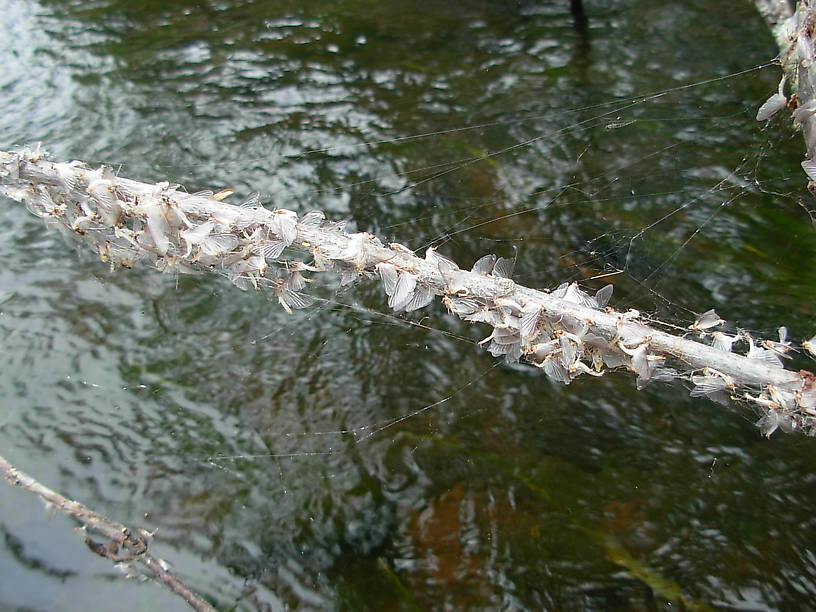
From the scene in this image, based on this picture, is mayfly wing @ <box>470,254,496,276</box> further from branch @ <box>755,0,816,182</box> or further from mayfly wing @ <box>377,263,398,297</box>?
branch @ <box>755,0,816,182</box>

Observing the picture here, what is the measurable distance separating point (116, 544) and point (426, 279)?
49.5 inches

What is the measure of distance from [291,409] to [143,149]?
1.77 m

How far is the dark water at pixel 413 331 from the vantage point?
198 cm

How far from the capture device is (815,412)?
131 cm

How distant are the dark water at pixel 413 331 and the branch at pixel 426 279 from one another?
77 centimetres

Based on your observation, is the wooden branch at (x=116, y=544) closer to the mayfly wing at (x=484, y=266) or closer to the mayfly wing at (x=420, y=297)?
the mayfly wing at (x=420, y=297)

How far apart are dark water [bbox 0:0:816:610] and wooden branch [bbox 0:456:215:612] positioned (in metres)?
0.10

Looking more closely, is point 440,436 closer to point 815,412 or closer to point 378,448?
point 378,448

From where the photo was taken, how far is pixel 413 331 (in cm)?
261

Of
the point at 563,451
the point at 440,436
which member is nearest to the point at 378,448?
the point at 440,436

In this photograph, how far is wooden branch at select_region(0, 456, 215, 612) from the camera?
1708mm

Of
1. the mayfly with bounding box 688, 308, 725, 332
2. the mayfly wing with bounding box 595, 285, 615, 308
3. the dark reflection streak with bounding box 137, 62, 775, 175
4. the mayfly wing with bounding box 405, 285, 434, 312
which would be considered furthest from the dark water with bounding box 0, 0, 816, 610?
the mayfly wing with bounding box 405, 285, 434, 312

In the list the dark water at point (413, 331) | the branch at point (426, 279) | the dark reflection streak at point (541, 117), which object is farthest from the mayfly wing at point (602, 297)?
the dark reflection streak at point (541, 117)

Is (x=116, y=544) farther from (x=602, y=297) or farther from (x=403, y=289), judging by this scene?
(x=602, y=297)
